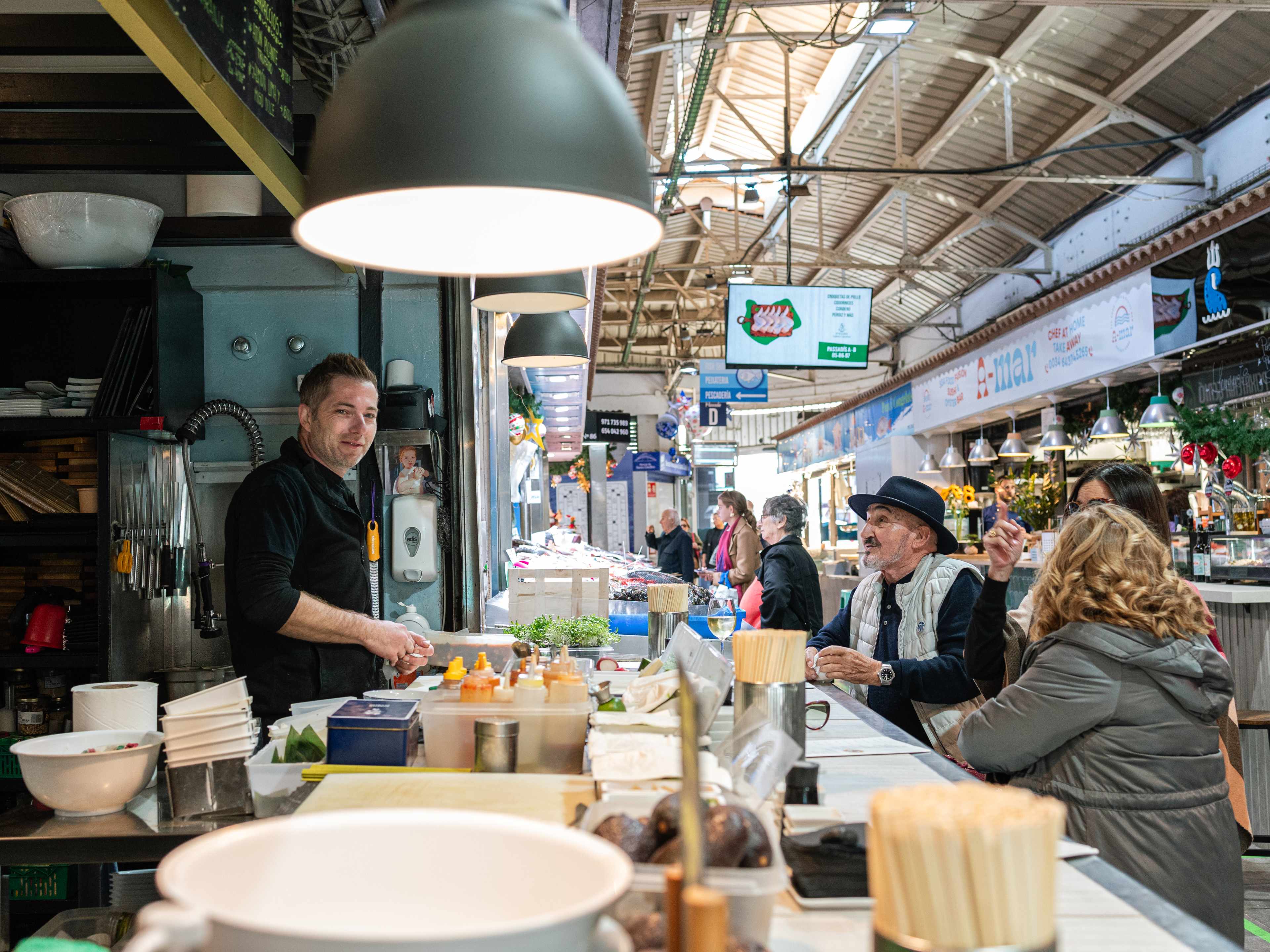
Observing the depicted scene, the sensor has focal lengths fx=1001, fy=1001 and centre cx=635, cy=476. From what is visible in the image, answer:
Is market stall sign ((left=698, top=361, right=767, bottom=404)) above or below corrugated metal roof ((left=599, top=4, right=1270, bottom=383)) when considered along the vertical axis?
below

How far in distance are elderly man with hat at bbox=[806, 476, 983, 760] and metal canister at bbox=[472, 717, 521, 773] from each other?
175cm

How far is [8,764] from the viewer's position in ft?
12.3

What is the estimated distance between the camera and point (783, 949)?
45.9 inches

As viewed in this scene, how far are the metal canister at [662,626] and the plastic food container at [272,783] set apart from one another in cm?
183

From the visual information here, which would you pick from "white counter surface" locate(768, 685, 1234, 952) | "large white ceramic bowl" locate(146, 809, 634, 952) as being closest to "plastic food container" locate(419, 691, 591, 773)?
"white counter surface" locate(768, 685, 1234, 952)

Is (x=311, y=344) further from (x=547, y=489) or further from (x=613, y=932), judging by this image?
(x=547, y=489)

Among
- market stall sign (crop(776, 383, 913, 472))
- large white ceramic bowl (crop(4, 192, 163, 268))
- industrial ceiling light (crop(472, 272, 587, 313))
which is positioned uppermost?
market stall sign (crop(776, 383, 913, 472))

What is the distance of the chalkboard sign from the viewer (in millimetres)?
2271

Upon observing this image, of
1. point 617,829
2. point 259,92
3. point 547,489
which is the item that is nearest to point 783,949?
point 617,829

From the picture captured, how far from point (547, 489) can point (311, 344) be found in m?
13.5

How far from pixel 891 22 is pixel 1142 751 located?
5421mm

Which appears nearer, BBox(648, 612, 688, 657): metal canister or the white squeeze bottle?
the white squeeze bottle

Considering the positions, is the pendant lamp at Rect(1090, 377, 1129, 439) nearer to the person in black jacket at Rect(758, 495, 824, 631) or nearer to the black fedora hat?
the person in black jacket at Rect(758, 495, 824, 631)

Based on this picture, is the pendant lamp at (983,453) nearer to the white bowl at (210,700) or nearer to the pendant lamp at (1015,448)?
the pendant lamp at (1015,448)
